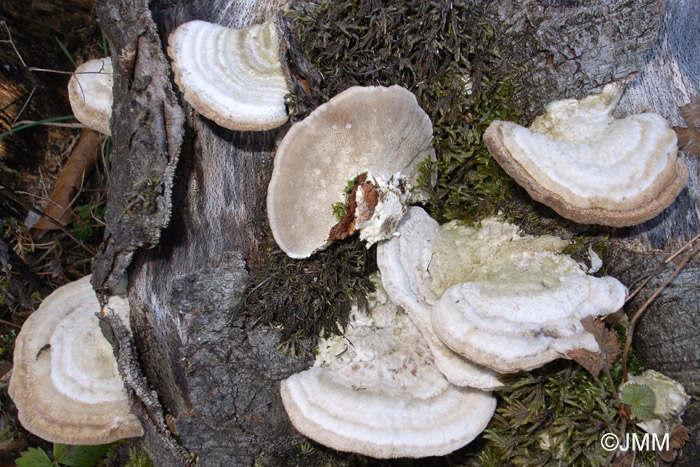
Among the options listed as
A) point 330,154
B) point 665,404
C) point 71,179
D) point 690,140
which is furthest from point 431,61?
point 71,179

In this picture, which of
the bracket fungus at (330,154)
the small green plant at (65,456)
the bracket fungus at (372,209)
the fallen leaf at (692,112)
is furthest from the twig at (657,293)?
the small green plant at (65,456)

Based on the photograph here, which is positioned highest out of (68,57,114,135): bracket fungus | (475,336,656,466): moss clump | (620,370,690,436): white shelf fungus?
(68,57,114,135): bracket fungus

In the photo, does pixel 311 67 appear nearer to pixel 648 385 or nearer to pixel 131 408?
pixel 131 408

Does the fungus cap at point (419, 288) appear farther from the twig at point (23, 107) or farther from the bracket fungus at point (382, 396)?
the twig at point (23, 107)

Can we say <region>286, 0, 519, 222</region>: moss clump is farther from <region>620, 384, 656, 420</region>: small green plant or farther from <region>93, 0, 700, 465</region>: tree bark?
<region>620, 384, 656, 420</region>: small green plant

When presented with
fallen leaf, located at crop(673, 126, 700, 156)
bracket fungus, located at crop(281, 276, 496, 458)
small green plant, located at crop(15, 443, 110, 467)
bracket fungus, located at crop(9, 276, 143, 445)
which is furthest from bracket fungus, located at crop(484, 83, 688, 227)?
small green plant, located at crop(15, 443, 110, 467)

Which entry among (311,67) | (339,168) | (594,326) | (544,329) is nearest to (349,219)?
(339,168)
